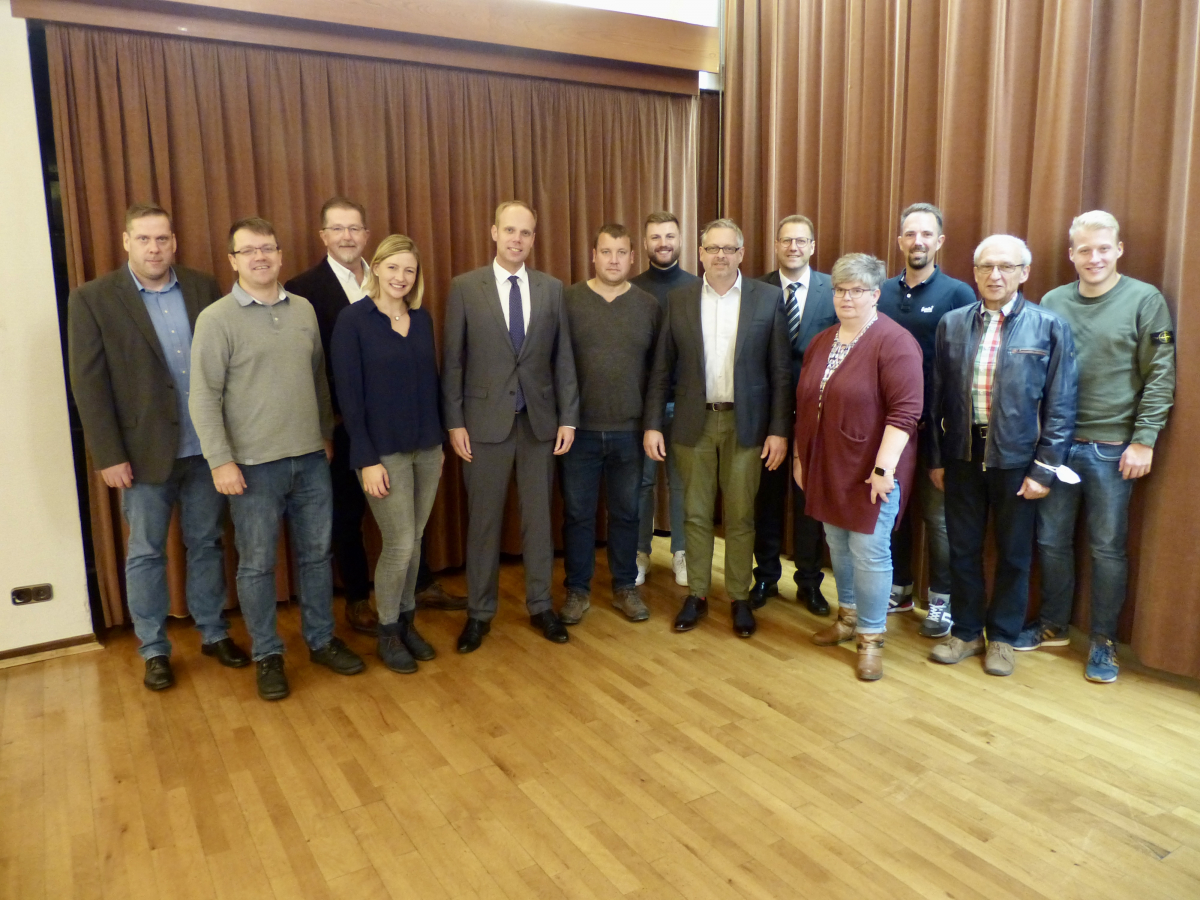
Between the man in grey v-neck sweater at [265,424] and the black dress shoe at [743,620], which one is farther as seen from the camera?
the black dress shoe at [743,620]

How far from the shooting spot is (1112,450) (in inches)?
115

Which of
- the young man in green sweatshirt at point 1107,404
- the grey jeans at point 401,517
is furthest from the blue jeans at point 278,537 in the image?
the young man in green sweatshirt at point 1107,404

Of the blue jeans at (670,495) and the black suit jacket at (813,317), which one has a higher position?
the black suit jacket at (813,317)

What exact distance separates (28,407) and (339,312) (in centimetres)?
125

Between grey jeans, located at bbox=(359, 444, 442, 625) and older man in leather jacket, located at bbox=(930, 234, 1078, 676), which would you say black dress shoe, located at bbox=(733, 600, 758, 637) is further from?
grey jeans, located at bbox=(359, 444, 442, 625)

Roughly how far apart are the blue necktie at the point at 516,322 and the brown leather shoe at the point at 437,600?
109 cm

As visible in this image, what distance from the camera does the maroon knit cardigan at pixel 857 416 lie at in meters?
2.81

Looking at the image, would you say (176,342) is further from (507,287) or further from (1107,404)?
(1107,404)

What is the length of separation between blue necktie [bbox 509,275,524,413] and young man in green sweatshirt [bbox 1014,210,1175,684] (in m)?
1.96

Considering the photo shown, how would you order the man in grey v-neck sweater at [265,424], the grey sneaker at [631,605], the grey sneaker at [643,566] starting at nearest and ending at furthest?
the man in grey v-neck sweater at [265,424] → the grey sneaker at [631,605] → the grey sneaker at [643,566]

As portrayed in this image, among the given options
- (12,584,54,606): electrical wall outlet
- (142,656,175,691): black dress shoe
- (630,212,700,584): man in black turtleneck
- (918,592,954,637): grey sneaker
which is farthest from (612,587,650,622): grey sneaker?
(12,584,54,606): electrical wall outlet

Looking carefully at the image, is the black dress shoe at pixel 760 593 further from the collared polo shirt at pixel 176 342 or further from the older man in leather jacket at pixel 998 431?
the collared polo shirt at pixel 176 342

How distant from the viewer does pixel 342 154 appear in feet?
12.4

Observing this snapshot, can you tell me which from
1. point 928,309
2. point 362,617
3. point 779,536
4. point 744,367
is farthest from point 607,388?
point 362,617
